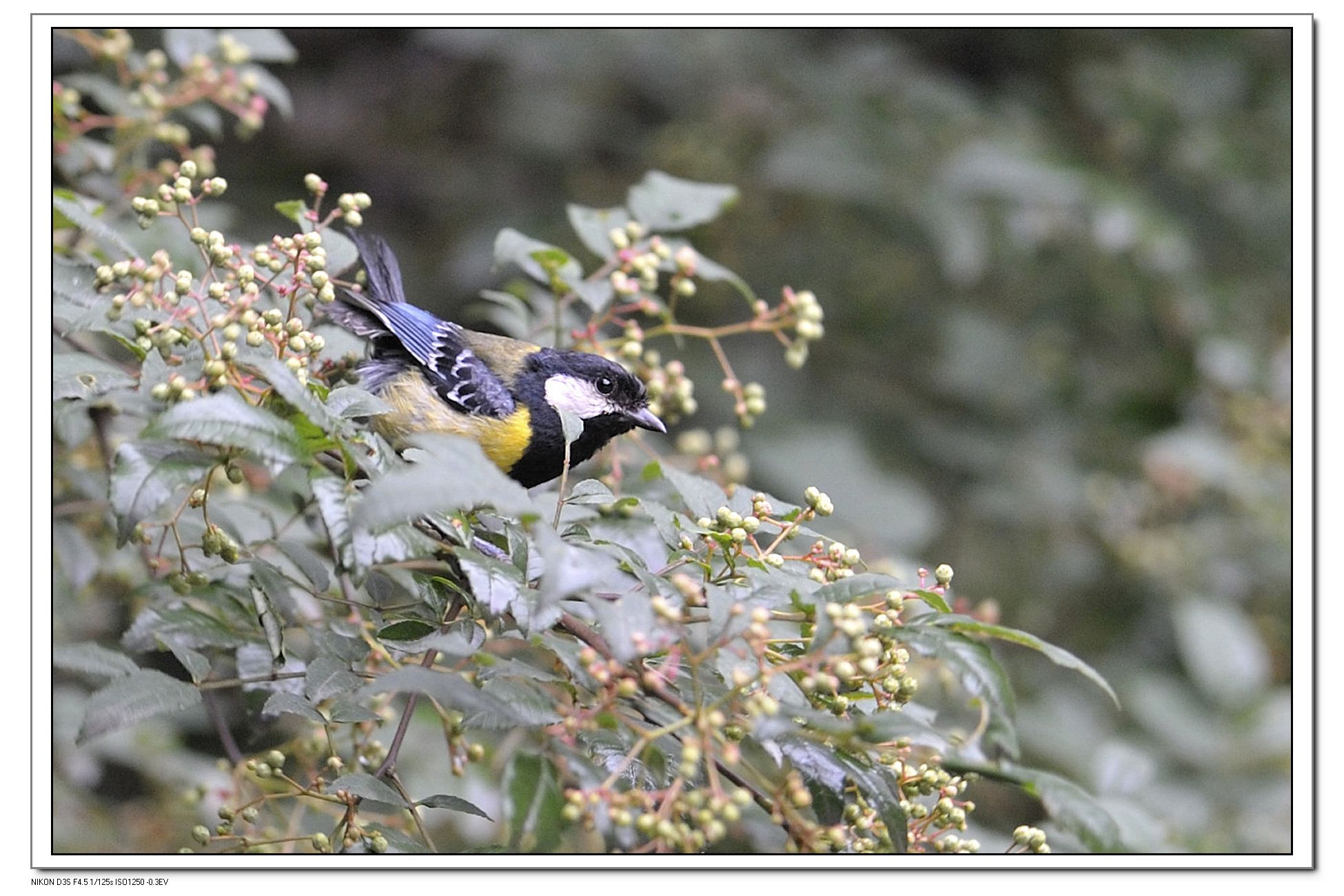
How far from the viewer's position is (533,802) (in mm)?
1455

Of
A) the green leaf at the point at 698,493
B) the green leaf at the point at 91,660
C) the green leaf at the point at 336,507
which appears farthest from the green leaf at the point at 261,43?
the green leaf at the point at 336,507

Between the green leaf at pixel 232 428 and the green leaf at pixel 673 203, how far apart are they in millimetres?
1325

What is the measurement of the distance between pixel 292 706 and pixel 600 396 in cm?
117

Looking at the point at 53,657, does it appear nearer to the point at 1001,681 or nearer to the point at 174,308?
the point at 174,308

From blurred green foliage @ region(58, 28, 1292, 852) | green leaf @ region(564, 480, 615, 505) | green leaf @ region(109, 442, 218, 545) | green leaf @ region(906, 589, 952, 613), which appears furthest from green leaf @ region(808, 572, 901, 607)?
blurred green foliage @ region(58, 28, 1292, 852)

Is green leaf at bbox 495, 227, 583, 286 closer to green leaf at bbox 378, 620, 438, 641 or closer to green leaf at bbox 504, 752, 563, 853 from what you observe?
green leaf at bbox 378, 620, 438, 641

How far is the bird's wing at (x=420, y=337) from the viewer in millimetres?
2703

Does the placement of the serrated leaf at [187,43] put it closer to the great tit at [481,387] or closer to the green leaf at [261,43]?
the green leaf at [261,43]

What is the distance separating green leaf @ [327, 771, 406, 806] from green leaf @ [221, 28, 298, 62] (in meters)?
1.93

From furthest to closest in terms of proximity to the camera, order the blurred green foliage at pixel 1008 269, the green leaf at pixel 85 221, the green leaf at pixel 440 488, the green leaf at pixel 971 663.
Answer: the blurred green foliage at pixel 1008 269, the green leaf at pixel 85 221, the green leaf at pixel 971 663, the green leaf at pixel 440 488

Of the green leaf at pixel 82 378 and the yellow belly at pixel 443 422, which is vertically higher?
the yellow belly at pixel 443 422

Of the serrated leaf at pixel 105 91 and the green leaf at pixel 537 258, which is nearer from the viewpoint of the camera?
the green leaf at pixel 537 258

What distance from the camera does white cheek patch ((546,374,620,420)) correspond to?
2.75 meters

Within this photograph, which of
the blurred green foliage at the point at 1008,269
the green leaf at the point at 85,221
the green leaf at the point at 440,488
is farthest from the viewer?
the blurred green foliage at the point at 1008,269
